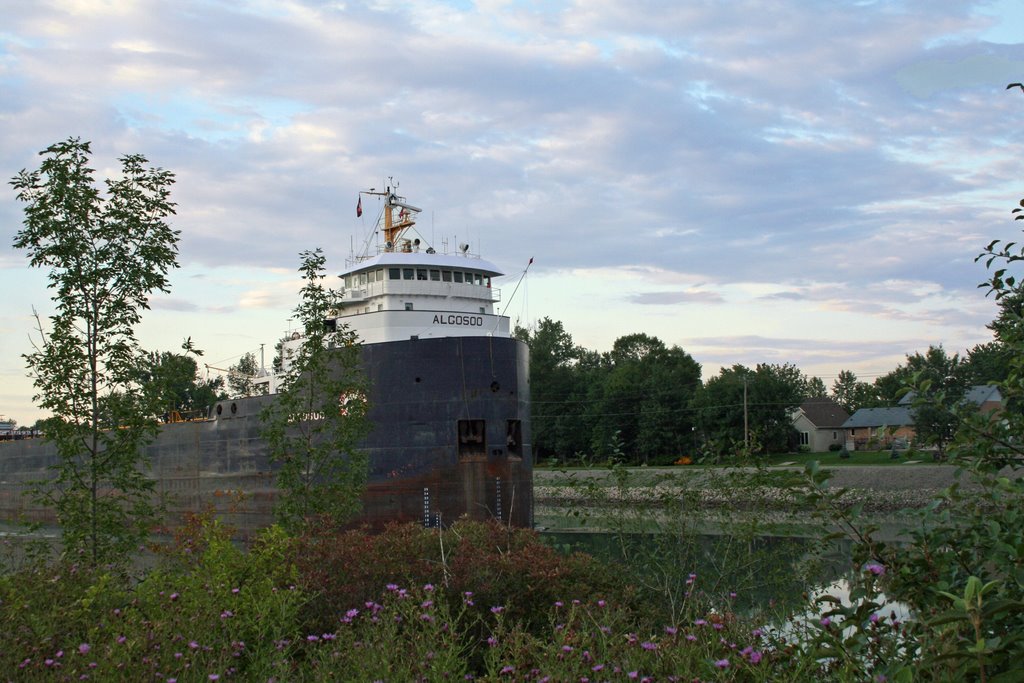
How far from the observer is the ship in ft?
71.6

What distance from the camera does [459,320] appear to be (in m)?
27.4

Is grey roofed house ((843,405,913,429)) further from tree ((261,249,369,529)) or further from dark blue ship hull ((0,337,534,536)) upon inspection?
tree ((261,249,369,529))


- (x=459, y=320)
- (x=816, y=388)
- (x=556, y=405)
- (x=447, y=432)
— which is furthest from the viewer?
(x=816, y=388)

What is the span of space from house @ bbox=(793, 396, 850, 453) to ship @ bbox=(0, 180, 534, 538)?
232ft

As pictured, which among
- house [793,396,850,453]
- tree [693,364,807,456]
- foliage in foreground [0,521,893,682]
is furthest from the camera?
house [793,396,850,453]

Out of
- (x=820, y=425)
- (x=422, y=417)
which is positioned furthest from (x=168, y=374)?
(x=820, y=425)

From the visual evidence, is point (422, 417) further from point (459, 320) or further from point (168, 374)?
point (168, 374)

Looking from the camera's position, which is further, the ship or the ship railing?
the ship railing

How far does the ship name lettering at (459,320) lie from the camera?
27172mm

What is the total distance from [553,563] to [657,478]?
3.35 m

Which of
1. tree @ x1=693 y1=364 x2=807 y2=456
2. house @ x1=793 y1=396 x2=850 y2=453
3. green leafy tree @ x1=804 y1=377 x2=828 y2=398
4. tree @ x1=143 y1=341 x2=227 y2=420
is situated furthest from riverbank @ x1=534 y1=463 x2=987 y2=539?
green leafy tree @ x1=804 y1=377 x2=828 y2=398

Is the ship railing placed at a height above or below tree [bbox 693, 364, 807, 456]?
above

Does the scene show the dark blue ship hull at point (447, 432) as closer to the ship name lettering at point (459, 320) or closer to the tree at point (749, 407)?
the ship name lettering at point (459, 320)

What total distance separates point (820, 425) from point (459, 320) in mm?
74108
